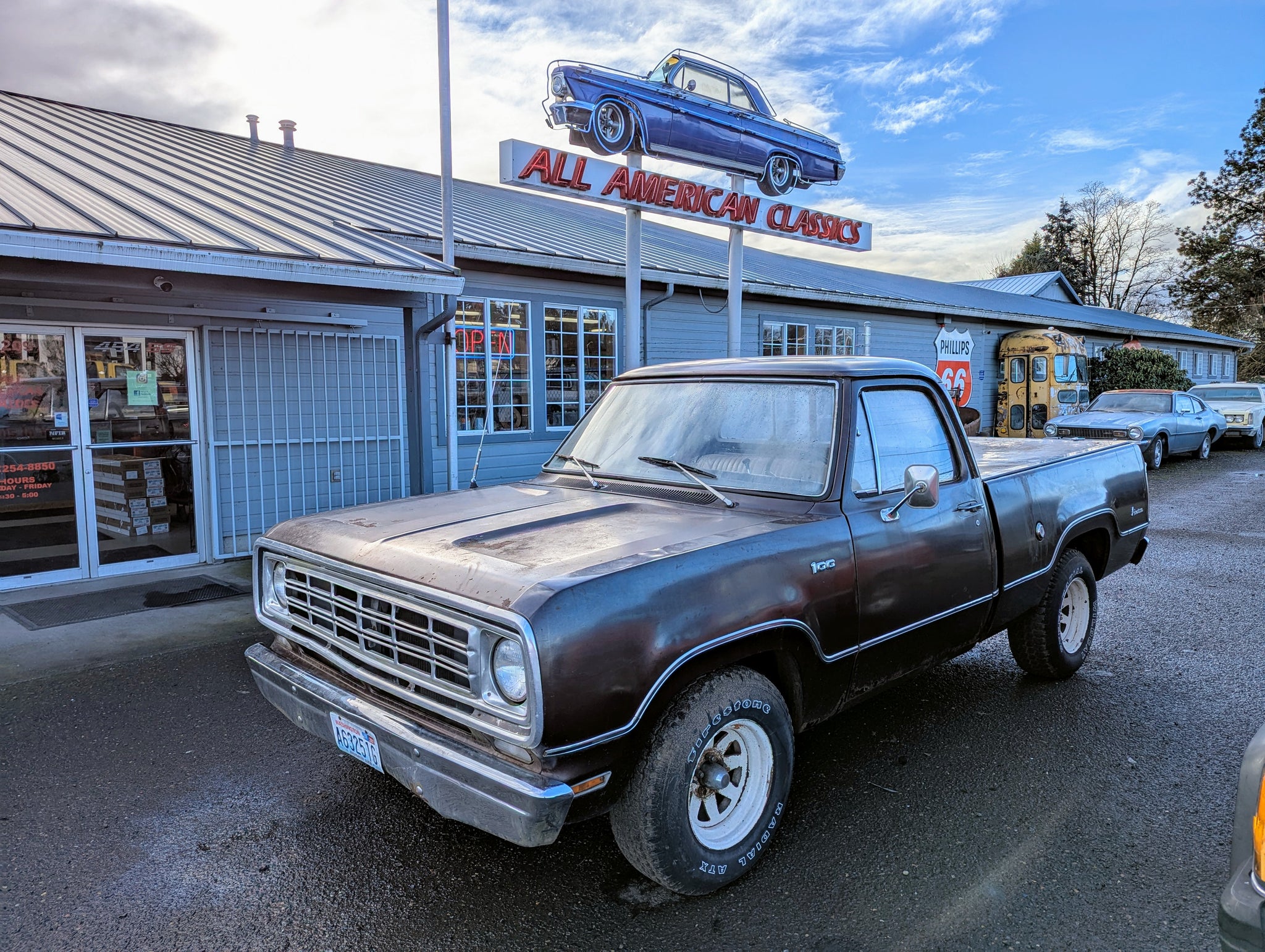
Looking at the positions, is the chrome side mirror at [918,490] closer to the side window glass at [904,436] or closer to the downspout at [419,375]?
the side window glass at [904,436]

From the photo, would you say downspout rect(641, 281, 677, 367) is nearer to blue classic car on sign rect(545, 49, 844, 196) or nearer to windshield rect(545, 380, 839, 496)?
blue classic car on sign rect(545, 49, 844, 196)

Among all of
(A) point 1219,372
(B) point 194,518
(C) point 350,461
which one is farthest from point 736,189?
(A) point 1219,372

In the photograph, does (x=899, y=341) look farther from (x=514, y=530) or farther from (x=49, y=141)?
(x=514, y=530)

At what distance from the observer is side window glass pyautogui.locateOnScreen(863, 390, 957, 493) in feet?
12.1

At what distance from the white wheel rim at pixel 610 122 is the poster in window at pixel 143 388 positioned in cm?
521

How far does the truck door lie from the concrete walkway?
4366mm

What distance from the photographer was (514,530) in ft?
10.4

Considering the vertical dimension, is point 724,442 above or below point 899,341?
below

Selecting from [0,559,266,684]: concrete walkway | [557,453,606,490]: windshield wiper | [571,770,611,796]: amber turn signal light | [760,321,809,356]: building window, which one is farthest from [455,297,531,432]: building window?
[571,770,611,796]: amber turn signal light

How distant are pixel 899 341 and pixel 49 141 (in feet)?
52.0

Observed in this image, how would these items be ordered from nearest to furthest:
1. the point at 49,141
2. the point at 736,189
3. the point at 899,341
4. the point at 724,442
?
the point at 724,442, the point at 49,141, the point at 736,189, the point at 899,341

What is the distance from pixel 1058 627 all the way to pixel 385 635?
380cm

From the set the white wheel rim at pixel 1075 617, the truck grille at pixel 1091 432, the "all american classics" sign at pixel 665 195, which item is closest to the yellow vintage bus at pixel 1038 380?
the truck grille at pixel 1091 432

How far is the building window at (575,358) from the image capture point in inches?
456
